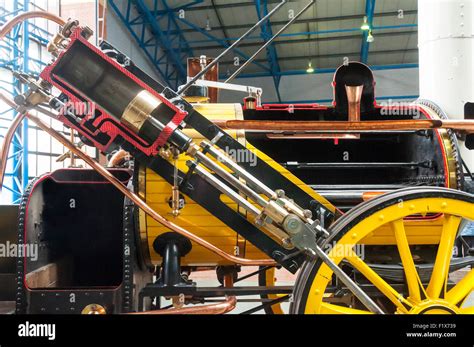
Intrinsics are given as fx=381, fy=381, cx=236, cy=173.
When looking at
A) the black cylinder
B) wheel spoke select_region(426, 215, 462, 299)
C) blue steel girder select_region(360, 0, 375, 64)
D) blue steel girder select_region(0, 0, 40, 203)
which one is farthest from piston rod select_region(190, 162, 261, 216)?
blue steel girder select_region(360, 0, 375, 64)

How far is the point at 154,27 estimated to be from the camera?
7508mm

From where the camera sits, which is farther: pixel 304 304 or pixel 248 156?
pixel 248 156

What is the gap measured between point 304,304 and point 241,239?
19.9 inches

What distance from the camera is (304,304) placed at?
1.46m

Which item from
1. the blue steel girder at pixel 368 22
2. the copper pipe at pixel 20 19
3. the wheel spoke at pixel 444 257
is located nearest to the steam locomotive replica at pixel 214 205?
the wheel spoke at pixel 444 257

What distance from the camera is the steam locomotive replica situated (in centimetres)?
149

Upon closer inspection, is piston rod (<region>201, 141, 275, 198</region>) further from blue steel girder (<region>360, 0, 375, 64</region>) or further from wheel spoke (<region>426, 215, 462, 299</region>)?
blue steel girder (<region>360, 0, 375, 64</region>)

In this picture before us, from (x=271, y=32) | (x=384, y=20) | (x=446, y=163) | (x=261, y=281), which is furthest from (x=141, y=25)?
(x=446, y=163)

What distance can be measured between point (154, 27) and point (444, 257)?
7.22 meters

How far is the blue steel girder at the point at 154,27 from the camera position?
6.98 meters

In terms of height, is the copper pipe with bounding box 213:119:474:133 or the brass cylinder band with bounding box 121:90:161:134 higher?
the brass cylinder band with bounding box 121:90:161:134

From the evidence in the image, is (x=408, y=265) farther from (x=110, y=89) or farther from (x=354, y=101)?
(x=110, y=89)
